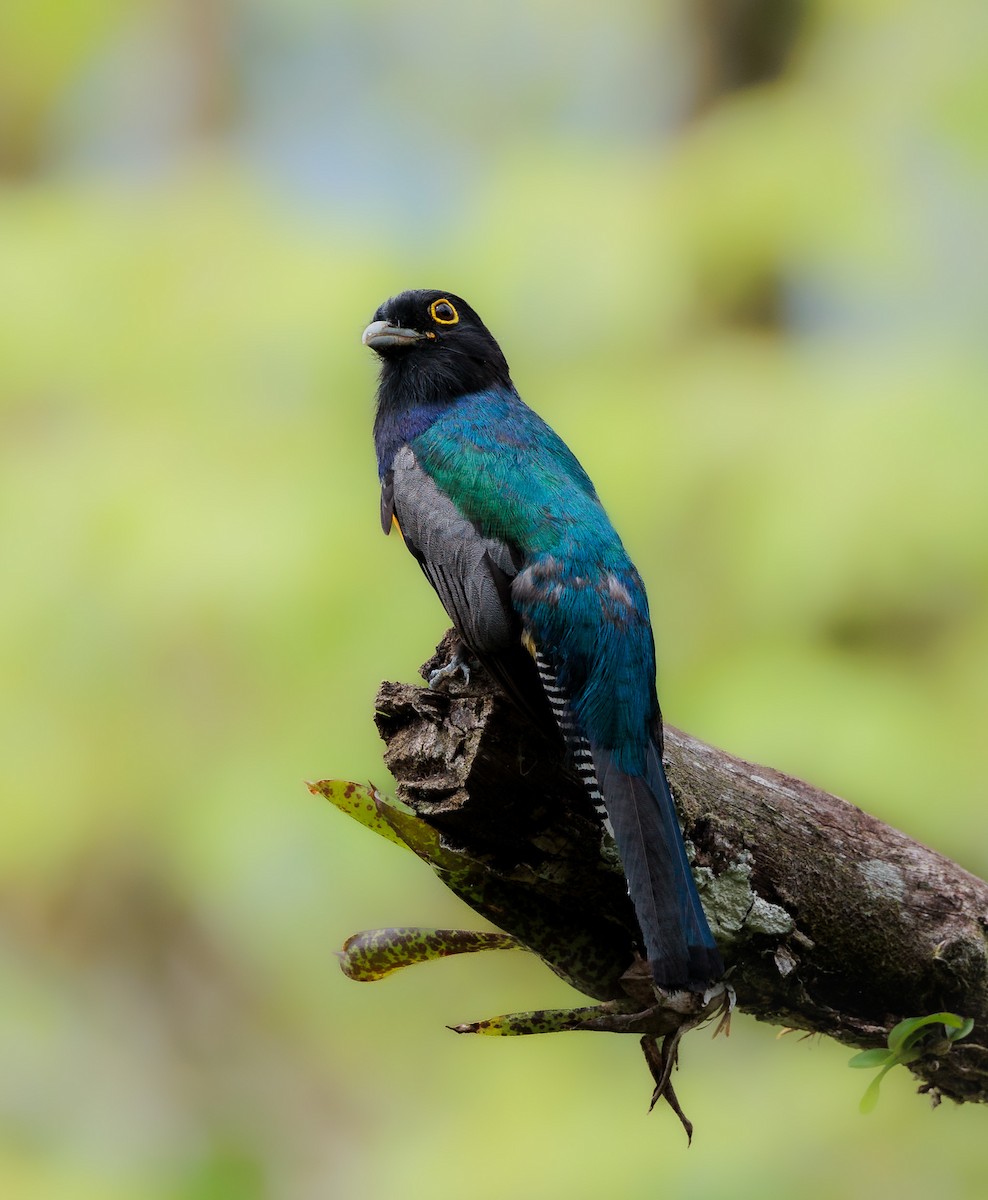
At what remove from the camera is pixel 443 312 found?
12.6 feet

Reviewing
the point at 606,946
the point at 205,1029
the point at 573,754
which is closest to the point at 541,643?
the point at 573,754

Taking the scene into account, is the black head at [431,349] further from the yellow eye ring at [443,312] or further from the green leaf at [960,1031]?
the green leaf at [960,1031]

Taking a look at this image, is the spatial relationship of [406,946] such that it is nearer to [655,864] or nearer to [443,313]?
[655,864]

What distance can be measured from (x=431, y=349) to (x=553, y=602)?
138 centimetres

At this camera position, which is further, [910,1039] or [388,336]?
[388,336]

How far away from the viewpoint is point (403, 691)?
2465 mm

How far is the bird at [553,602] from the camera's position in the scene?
2.23 m

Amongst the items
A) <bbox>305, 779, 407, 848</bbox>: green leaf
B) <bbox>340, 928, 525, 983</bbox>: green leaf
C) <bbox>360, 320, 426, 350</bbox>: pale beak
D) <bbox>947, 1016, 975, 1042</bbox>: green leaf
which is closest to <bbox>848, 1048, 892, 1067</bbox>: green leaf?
<bbox>947, 1016, 975, 1042</bbox>: green leaf

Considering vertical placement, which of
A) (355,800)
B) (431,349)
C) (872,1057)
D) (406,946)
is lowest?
(872,1057)

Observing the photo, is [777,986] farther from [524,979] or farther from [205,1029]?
[205,1029]

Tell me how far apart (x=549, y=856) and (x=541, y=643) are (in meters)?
0.44

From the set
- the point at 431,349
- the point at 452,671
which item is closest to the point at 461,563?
the point at 452,671

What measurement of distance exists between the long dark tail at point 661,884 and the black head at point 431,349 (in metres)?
1.61

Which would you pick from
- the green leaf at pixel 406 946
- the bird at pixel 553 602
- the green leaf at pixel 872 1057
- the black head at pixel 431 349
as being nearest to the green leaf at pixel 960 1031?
the green leaf at pixel 872 1057
